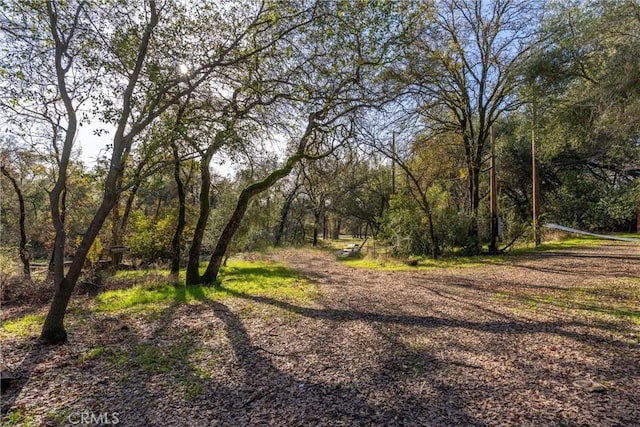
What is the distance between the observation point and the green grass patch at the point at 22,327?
474 cm

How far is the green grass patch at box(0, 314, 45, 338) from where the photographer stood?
4.74 meters

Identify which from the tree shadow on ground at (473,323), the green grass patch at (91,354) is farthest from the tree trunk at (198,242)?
the green grass patch at (91,354)

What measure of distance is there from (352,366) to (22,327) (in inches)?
207

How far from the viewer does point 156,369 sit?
139 inches

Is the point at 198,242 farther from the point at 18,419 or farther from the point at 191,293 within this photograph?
the point at 18,419

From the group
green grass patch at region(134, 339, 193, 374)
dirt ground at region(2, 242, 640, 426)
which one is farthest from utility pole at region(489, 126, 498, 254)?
green grass patch at region(134, 339, 193, 374)

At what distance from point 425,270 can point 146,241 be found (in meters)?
10.3

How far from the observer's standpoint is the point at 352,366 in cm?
352

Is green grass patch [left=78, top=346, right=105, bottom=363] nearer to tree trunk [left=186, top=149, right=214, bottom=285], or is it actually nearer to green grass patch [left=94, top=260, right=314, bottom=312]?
green grass patch [left=94, top=260, right=314, bottom=312]

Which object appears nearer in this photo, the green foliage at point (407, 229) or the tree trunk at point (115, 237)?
the tree trunk at point (115, 237)

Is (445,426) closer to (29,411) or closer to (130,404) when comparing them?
(130,404)

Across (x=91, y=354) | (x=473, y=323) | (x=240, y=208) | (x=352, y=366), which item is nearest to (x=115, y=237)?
(x=240, y=208)

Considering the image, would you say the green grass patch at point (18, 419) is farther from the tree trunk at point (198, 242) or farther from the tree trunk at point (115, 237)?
the tree trunk at point (115, 237)

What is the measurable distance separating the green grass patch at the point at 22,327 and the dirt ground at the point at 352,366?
609 mm
